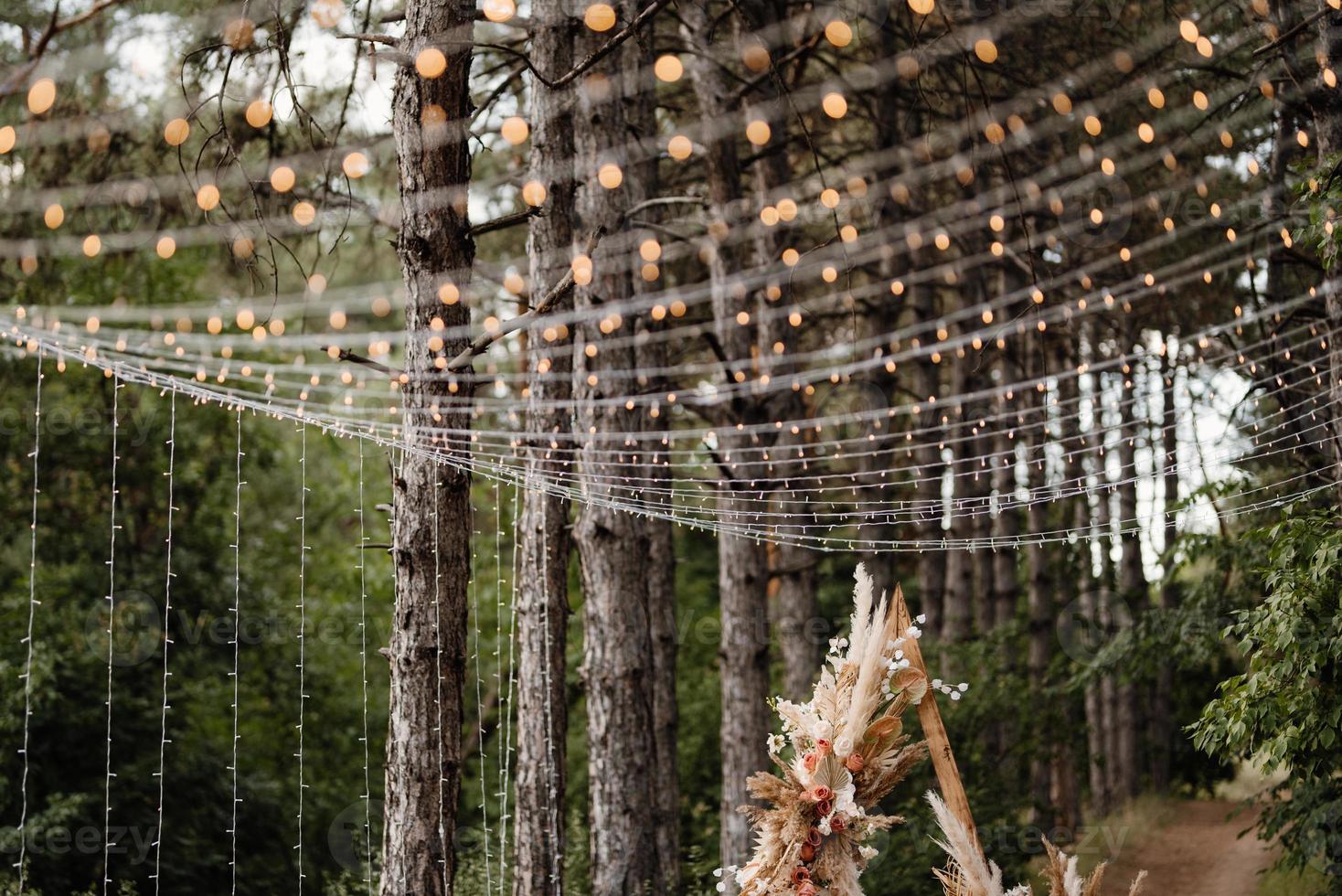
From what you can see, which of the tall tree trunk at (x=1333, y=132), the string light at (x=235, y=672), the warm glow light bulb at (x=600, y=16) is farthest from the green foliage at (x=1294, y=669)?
the string light at (x=235, y=672)

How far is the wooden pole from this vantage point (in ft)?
13.6

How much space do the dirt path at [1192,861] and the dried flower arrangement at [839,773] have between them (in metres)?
6.80

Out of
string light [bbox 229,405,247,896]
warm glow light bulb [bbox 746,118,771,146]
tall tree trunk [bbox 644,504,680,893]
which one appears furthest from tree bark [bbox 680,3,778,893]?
warm glow light bulb [bbox 746,118,771,146]

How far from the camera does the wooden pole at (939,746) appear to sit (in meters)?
4.16

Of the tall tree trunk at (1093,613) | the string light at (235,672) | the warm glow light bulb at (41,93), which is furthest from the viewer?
the tall tree trunk at (1093,613)

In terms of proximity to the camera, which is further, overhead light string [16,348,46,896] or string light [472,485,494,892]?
string light [472,485,494,892]

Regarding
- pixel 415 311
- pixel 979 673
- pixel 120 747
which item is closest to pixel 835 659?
pixel 415 311

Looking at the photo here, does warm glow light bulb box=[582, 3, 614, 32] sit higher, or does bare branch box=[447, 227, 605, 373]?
warm glow light bulb box=[582, 3, 614, 32]

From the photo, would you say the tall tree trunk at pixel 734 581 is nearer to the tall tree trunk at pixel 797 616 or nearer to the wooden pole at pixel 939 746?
the tall tree trunk at pixel 797 616

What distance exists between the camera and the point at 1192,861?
12.0m

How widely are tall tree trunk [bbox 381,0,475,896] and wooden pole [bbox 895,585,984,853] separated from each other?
1628mm

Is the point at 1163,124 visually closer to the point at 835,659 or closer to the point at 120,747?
the point at 835,659

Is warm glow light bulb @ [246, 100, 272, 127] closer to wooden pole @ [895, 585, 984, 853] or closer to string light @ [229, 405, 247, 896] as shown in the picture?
string light @ [229, 405, 247, 896]

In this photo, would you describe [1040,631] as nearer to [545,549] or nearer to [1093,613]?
[1093,613]
